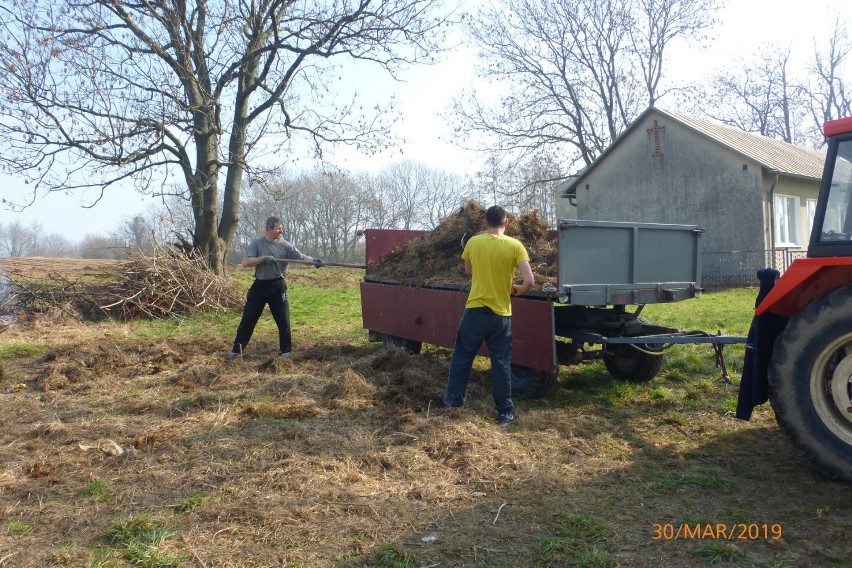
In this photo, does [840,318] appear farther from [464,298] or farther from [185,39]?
[185,39]

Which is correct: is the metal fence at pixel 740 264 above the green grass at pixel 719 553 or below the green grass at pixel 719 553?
above

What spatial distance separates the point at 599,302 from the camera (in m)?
5.95

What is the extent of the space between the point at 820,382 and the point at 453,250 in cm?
461

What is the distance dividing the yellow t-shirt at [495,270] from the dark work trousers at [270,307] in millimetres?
3450

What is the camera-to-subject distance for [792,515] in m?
3.63

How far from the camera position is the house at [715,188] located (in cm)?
1947

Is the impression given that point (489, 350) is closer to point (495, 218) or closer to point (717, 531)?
point (495, 218)

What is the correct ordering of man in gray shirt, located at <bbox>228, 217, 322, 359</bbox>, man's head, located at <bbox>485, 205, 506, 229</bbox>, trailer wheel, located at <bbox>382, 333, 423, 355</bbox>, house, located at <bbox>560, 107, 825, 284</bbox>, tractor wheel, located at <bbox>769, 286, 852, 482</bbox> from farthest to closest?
house, located at <bbox>560, 107, 825, 284</bbox>, trailer wheel, located at <bbox>382, 333, 423, 355</bbox>, man in gray shirt, located at <bbox>228, 217, 322, 359</bbox>, man's head, located at <bbox>485, 205, 506, 229</bbox>, tractor wheel, located at <bbox>769, 286, 852, 482</bbox>

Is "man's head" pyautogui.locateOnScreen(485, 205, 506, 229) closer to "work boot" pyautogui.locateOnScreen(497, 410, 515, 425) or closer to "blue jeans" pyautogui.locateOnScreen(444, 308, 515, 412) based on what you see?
"blue jeans" pyautogui.locateOnScreen(444, 308, 515, 412)

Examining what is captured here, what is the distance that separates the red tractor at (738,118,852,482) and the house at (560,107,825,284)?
16.5 metres

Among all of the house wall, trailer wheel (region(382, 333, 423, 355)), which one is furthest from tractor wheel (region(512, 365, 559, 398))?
the house wall

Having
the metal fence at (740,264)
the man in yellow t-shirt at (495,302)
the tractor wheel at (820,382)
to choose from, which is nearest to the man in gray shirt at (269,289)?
the man in yellow t-shirt at (495,302)

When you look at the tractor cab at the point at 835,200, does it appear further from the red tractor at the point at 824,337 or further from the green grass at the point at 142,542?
the green grass at the point at 142,542

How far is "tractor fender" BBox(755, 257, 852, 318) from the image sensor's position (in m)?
3.99
